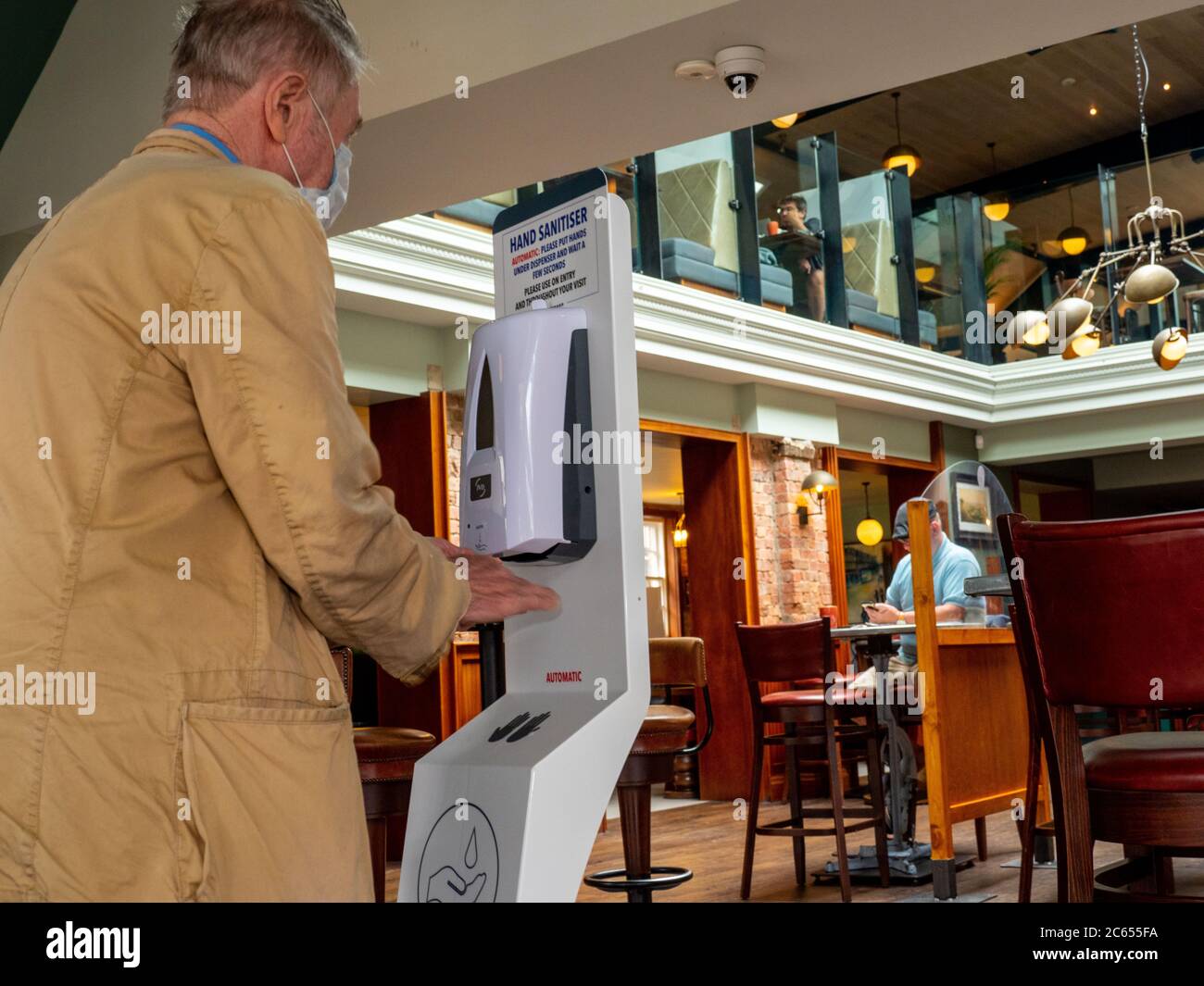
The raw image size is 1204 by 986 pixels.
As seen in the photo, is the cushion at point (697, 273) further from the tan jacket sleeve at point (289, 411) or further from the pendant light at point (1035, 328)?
the tan jacket sleeve at point (289, 411)

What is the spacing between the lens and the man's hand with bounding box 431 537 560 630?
1548mm

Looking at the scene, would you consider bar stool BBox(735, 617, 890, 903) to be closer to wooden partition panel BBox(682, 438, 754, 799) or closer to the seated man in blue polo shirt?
the seated man in blue polo shirt

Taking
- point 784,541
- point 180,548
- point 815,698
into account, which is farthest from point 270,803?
point 784,541

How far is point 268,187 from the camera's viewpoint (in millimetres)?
1199

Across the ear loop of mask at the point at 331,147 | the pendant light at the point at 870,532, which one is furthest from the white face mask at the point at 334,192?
the pendant light at the point at 870,532

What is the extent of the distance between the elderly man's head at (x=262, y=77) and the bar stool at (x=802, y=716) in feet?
12.1

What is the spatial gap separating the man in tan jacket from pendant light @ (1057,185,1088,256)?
449 inches

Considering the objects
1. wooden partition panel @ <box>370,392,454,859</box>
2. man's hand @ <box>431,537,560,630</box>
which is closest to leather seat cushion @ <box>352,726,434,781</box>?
man's hand @ <box>431,537,560,630</box>

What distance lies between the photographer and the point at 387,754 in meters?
2.83

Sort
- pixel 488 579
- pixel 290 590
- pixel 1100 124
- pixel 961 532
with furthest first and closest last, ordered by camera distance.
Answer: pixel 1100 124 → pixel 961 532 → pixel 488 579 → pixel 290 590

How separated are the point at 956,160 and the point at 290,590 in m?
13.4
